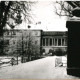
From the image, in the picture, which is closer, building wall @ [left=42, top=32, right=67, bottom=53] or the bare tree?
the bare tree

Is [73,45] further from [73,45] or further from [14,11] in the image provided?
[14,11]

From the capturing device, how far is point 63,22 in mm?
5734

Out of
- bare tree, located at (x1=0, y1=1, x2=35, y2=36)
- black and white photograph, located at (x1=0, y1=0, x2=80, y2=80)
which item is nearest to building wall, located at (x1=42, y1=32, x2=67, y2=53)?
black and white photograph, located at (x1=0, y1=0, x2=80, y2=80)

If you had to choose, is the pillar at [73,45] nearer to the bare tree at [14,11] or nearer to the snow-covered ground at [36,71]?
the snow-covered ground at [36,71]

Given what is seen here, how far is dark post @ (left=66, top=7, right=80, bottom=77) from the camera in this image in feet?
18.9

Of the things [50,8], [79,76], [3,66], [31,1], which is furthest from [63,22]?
[3,66]

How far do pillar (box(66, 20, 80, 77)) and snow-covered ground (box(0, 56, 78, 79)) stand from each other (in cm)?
20

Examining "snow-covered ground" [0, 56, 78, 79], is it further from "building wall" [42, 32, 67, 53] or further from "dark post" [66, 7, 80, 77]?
"building wall" [42, 32, 67, 53]

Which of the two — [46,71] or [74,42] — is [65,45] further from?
[46,71]

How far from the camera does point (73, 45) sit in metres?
5.96

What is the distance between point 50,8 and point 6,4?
0.99m

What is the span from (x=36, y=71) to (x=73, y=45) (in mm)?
1124

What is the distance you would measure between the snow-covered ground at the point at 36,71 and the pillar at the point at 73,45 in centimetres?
20

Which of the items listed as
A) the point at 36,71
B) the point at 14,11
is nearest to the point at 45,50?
the point at 36,71
